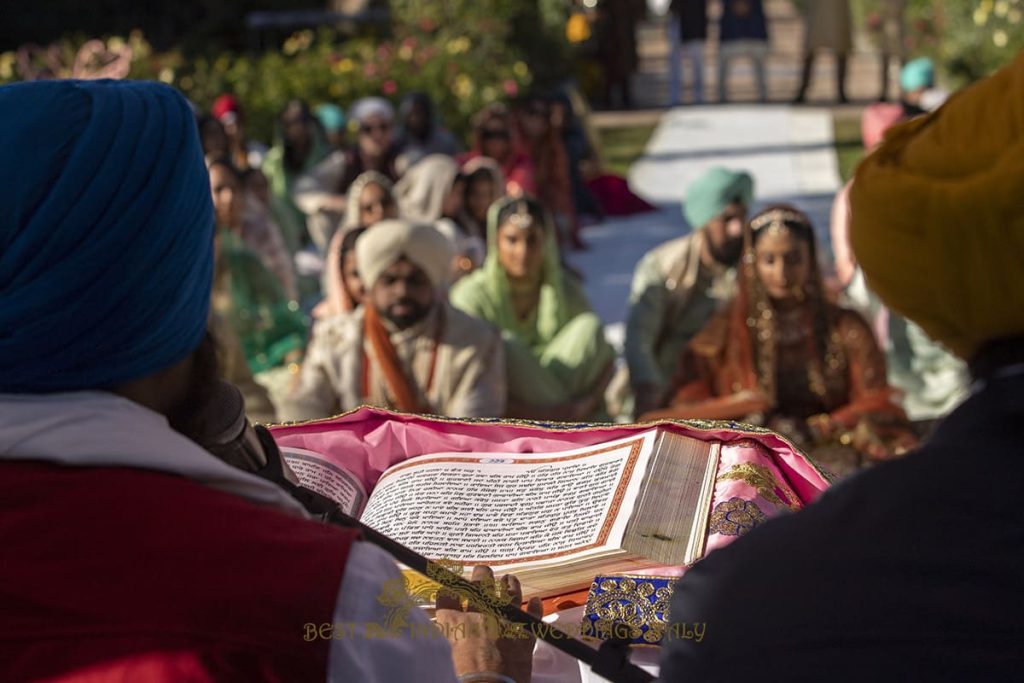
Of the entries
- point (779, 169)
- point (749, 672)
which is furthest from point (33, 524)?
point (779, 169)

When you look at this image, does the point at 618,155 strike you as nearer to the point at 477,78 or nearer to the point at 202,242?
the point at 477,78

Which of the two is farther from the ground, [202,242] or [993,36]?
[202,242]

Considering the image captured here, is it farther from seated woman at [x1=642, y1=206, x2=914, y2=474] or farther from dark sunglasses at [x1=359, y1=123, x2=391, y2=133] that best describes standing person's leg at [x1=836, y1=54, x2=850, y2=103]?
seated woman at [x1=642, y1=206, x2=914, y2=474]

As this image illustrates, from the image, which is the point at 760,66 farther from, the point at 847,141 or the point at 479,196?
the point at 479,196

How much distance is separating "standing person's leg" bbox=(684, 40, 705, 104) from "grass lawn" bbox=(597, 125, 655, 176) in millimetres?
1130

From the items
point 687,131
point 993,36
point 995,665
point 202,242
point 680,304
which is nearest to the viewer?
point 995,665

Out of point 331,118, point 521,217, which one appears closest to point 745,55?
point 331,118

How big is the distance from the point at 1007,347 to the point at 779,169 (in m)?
10.4

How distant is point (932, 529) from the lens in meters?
1.07

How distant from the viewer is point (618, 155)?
1275cm

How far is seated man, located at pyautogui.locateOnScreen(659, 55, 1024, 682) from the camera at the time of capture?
1.05m

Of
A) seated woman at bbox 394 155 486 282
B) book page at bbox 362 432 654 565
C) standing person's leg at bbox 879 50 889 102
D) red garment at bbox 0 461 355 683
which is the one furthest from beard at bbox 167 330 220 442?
standing person's leg at bbox 879 50 889 102

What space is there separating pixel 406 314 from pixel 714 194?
2013mm

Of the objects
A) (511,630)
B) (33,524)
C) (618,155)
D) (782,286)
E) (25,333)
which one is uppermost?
(25,333)
